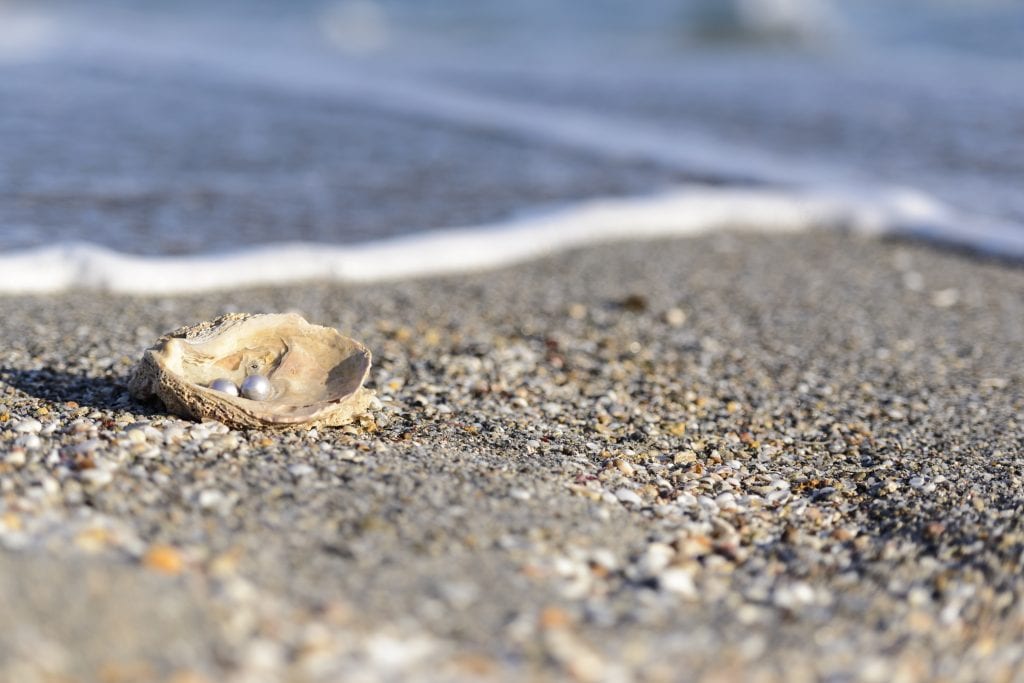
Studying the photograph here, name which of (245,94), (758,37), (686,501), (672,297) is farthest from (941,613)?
(758,37)

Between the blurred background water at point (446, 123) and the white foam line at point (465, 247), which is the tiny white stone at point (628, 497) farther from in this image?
the blurred background water at point (446, 123)

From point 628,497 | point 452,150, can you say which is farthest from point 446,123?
point 628,497

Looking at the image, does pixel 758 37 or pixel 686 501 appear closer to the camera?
pixel 686 501

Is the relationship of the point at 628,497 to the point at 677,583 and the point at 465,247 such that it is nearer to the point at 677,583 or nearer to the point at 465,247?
the point at 677,583

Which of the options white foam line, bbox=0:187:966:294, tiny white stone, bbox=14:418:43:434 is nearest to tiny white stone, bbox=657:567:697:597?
tiny white stone, bbox=14:418:43:434

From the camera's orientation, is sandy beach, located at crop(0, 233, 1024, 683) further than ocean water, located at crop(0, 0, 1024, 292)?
No

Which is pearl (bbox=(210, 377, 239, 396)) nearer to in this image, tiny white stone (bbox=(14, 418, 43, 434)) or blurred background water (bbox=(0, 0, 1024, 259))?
tiny white stone (bbox=(14, 418, 43, 434))

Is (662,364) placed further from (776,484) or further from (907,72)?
(907,72)
